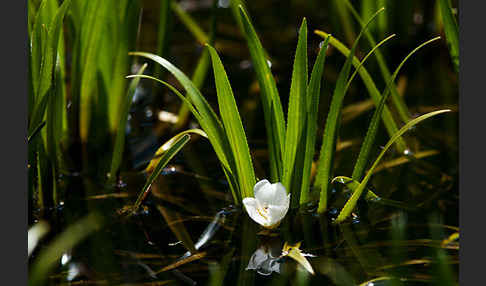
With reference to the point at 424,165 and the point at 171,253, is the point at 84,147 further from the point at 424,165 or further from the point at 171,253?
the point at 424,165

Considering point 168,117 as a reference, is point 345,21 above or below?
above

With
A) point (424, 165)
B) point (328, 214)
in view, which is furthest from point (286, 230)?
point (424, 165)

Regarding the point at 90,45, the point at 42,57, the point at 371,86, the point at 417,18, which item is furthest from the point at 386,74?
the point at 417,18

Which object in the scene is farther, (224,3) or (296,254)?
(224,3)

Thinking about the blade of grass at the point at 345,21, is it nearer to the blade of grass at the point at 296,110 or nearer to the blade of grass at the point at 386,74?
the blade of grass at the point at 386,74

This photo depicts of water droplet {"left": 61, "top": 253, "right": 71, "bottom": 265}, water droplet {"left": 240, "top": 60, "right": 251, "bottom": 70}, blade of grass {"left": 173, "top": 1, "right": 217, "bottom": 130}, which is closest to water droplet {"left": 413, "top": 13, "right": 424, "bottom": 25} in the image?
water droplet {"left": 240, "top": 60, "right": 251, "bottom": 70}

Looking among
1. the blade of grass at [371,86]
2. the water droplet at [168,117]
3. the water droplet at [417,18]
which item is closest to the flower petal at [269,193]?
the blade of grass at [371,86]

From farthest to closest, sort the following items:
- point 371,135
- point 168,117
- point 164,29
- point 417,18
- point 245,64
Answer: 1. point 417,18
2. point 245,64
3. point 168,117
4. point 164,29
5. point 371,135

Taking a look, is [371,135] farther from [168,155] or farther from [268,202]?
[168,155]
